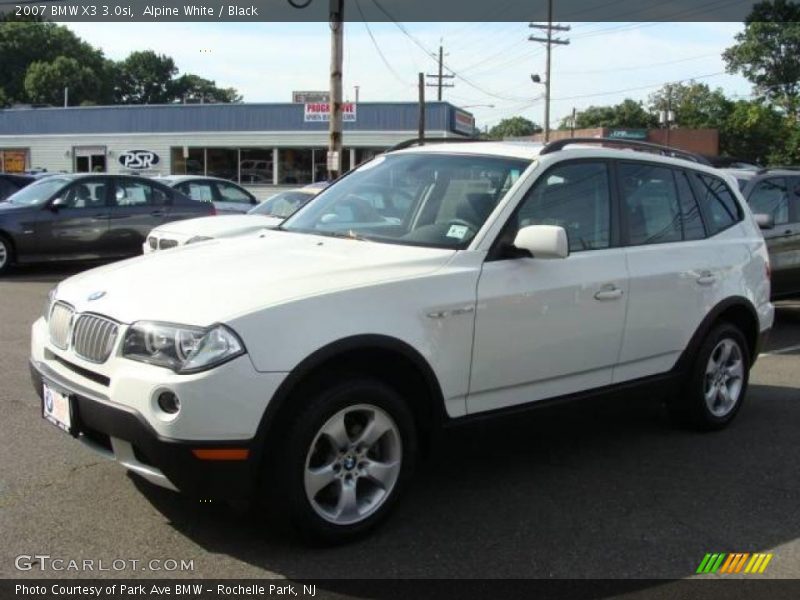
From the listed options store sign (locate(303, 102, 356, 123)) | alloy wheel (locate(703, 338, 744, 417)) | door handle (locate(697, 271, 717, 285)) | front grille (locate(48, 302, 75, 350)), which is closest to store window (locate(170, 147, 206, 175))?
store sign (locate(303, 102, 356, 123))

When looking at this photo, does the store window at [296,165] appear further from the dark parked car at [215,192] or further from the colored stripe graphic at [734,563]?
the colored stripe graphic at [734,563]

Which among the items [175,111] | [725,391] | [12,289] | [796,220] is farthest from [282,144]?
[725,391]

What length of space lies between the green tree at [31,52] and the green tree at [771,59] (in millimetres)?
73653

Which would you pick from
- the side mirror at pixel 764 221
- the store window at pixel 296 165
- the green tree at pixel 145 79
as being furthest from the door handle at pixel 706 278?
the green tree at pixel 145 79

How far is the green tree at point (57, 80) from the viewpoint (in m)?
93.5

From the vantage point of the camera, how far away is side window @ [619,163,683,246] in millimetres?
4855

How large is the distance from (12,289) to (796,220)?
10195 mm

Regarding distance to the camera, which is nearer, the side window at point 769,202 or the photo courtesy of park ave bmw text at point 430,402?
the photo courtesy of park ave bmw text at point 430,402

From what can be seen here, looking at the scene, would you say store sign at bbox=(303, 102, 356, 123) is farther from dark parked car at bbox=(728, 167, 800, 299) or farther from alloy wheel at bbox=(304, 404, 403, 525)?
alloy wheel at bbox=(304, 404, 403, 525)

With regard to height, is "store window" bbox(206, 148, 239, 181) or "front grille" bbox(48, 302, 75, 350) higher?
"store window" bbox(206, 148, 239, 181)

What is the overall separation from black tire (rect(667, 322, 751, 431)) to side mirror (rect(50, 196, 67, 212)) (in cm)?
1033

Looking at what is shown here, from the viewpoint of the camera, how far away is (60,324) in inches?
149

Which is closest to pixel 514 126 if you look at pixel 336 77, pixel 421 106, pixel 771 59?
pixel 771 59

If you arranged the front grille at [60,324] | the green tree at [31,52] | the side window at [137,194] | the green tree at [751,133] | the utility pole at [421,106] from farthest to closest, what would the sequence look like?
the green tree at [31,52] < the green tree at [751,133] < the utility pole at [421,106] < the side window at [137,194] < the front grille at [60,324]
